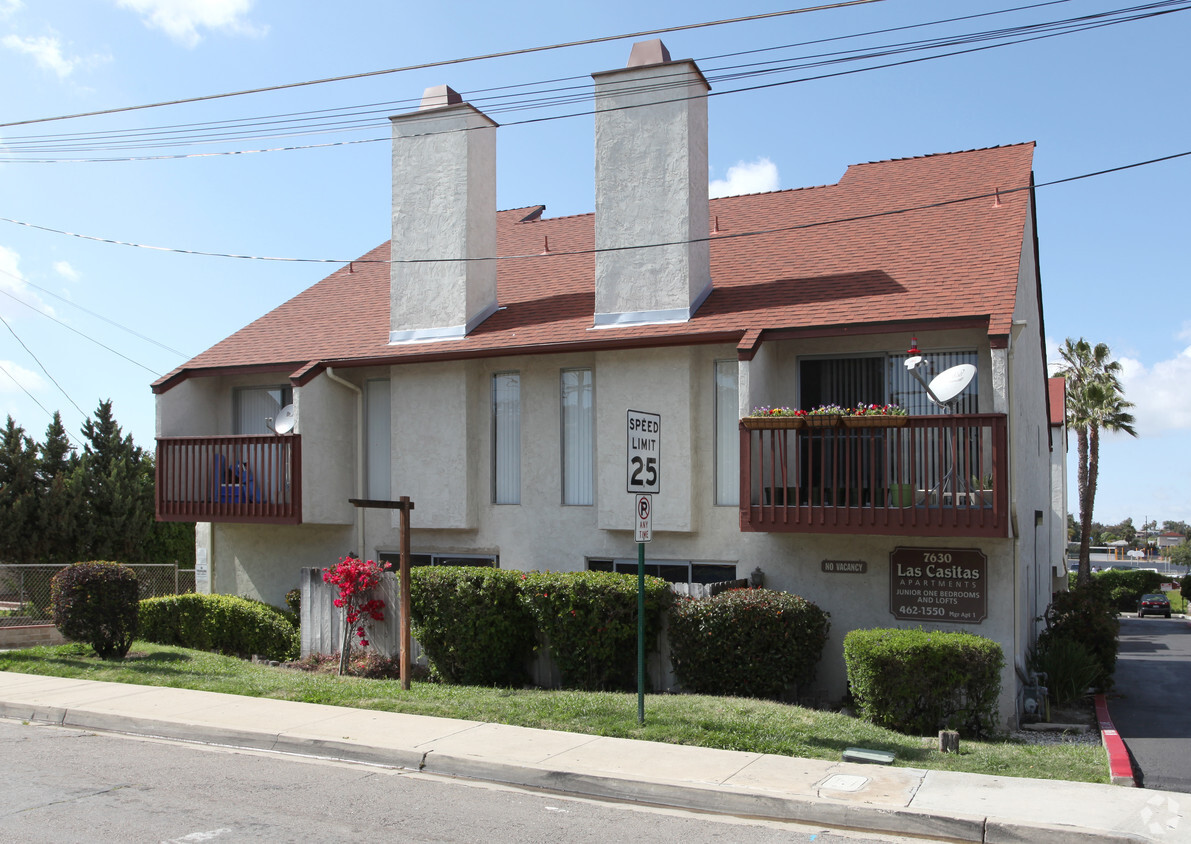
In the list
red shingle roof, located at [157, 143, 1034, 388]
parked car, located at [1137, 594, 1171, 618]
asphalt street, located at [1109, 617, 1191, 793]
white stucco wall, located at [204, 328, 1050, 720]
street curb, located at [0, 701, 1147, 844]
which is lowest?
parked car, located at [1137, 594, 1171, 618]

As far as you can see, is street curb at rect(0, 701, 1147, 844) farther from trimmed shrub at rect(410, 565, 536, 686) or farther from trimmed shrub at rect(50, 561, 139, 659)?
trimmed shrub at rect(50, 561, 139, 659)

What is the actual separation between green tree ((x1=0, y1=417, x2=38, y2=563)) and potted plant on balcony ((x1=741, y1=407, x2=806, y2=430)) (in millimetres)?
20457

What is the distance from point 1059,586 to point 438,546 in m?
20.3

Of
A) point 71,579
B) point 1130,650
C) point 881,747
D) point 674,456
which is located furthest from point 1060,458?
point 71,579

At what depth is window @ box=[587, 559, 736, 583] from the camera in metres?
14.0

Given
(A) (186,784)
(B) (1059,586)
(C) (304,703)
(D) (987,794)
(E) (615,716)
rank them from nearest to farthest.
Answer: (D) (987,794) < (A) (186,784) < (E) (615,716) < (C) (304,703) < (B) (1059,586)

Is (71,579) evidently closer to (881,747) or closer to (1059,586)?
(881,747)

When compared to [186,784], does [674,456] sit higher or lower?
higher

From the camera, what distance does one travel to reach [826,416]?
485 inches

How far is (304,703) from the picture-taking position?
11430 mm

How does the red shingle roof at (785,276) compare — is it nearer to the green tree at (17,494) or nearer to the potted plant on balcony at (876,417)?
the potted plant on balcony at (876,417)

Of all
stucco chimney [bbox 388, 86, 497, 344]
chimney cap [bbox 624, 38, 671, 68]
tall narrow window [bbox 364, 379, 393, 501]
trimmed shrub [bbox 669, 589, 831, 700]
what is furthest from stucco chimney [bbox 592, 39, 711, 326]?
trimmed shrub [bbox 669, 589, 831, 700]

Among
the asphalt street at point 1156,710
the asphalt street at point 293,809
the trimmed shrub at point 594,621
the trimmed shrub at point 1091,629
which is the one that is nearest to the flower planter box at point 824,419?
the trimmed shrub at point 594,621

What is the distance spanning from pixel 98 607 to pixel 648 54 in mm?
11362
